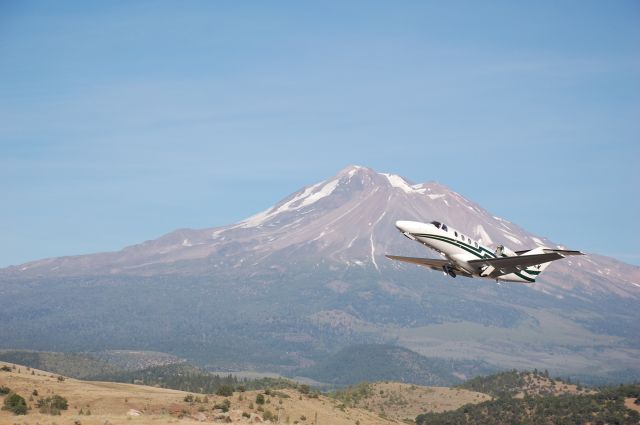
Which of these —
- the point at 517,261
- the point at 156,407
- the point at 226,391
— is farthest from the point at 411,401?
the point at 517,261

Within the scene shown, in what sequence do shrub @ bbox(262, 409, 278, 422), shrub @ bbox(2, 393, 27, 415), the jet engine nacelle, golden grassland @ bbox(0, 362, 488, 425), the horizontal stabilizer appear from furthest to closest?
shrub @ bbox(262, 409, 278, 422) → the jet engine nacelle → shrub @ bbox(2, 393, 27, 415) → the horizontal stabilizer → golden grassland @ bbox(0, 362, 488, 425)

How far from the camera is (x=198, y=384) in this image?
197 metres

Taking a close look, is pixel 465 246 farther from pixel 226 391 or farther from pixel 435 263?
pixel 226 391

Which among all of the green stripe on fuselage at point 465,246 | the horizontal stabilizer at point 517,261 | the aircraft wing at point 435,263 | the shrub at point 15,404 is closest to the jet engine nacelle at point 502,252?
the green stripe on fuselage at point 465,246

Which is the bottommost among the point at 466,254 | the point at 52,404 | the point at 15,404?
the point at 52,404

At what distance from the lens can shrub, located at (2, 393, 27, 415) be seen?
9294 centimetres

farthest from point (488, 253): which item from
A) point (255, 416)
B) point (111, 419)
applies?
point (111, 419)

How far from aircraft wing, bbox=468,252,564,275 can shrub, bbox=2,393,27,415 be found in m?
44.9

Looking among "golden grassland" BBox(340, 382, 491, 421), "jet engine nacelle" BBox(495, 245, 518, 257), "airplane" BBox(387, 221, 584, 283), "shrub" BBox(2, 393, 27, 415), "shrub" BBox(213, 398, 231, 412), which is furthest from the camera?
"golden grassland" BBox(340, 382, 491, 421)

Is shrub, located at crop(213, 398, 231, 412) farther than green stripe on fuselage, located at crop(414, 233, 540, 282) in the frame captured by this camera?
Yes

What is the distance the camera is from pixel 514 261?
91938mm

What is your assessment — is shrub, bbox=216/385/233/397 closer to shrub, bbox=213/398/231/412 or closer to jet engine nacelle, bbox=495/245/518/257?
shrub, bbox=213/398/231/412

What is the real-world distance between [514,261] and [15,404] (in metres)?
49.7

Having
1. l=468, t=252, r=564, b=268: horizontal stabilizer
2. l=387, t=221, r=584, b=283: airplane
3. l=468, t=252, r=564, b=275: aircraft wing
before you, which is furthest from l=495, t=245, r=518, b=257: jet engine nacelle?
l=468, t=252, r=564, b=268: horizontal stabilizer
